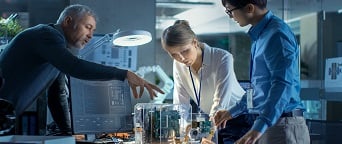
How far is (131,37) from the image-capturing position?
267 centimetres

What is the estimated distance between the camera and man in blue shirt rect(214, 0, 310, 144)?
1696 mm

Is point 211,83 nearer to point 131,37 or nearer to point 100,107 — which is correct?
point 131,37

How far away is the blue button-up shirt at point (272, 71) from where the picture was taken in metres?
1.69

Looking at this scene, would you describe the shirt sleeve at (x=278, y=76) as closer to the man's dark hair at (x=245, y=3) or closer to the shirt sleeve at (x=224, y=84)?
the man's dark hair at (x=245, y=3)

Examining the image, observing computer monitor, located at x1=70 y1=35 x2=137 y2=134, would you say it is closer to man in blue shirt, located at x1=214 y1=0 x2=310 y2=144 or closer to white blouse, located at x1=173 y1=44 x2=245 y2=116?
white blouse, located at x1=173 y1=44 x2=245 y2=116

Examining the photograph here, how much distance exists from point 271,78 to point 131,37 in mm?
1108

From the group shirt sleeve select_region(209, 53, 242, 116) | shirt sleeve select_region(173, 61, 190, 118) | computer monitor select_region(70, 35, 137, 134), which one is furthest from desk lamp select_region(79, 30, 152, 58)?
shirt sleeve select_region(209, 53, 242, 116)

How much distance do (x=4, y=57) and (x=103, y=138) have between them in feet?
2.14

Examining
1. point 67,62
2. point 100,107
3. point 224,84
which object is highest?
point 67,62

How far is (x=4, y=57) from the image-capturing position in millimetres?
2283

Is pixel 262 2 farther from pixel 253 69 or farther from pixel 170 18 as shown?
pixel 170 18

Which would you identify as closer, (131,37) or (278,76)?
(278,76)

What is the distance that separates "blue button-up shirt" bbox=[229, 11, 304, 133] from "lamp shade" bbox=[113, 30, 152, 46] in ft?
2.86

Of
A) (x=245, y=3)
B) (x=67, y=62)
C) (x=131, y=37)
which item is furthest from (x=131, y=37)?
(x=245, y=3)
